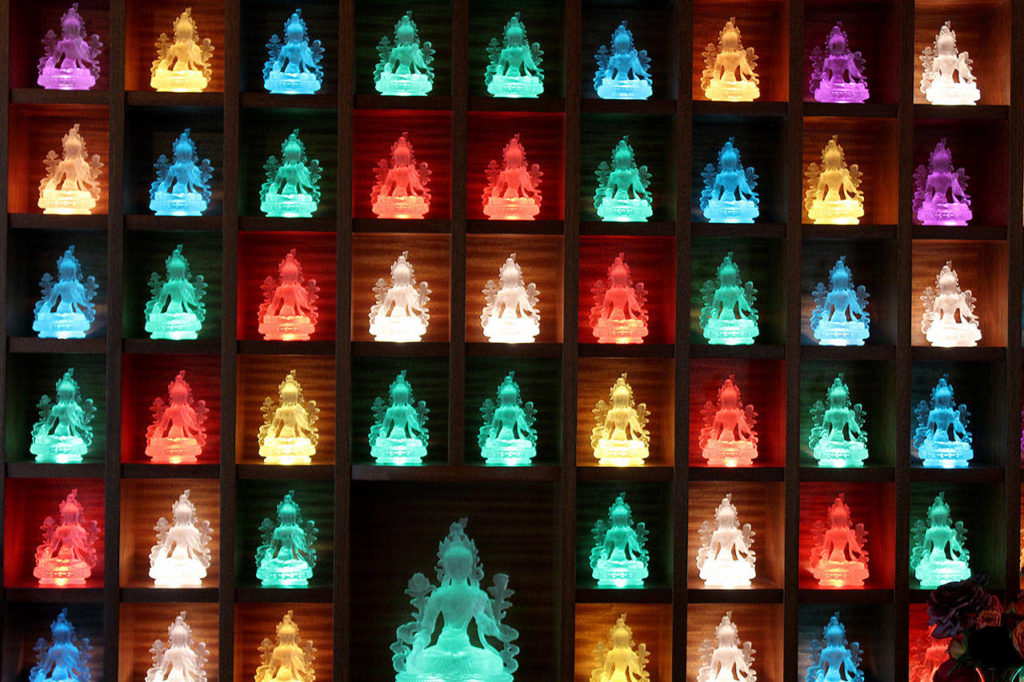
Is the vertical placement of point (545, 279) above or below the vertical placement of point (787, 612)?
above

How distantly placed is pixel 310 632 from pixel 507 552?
32.7 inches

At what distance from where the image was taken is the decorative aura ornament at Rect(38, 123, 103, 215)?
3.53 metres

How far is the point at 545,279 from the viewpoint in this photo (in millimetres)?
3828

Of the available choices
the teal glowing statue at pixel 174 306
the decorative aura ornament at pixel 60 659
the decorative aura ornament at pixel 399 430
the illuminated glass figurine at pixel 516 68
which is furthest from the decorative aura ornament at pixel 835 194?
the decorative aura ornament at pixel 60 659

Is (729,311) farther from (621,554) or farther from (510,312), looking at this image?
(621,554)

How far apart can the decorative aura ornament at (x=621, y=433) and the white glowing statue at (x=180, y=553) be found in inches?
59.8

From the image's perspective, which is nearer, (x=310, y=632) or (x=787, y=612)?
(x=787, y=612)

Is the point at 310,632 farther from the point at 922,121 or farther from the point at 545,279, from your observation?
the point at 922,121

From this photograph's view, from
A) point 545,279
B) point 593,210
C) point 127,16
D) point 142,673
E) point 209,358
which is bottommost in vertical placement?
point 142,673

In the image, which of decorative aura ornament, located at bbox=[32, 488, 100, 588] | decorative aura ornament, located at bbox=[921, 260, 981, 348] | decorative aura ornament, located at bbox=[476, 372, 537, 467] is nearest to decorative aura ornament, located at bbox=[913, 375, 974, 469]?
decorative aura ornament, located at bbox=[921, 260, 981, 348]

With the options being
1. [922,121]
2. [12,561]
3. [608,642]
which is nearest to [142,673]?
[12,561]

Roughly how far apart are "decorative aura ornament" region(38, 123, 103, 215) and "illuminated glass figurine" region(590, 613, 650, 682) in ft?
8.18

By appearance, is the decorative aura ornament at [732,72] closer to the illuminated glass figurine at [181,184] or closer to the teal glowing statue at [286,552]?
the illuminated glass figurine at [181,184]

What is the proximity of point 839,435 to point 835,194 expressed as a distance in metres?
0.92
